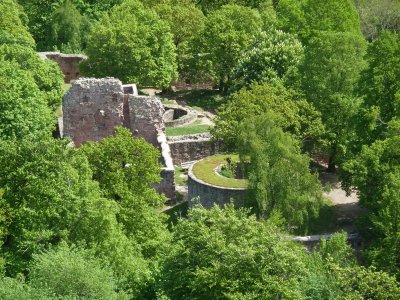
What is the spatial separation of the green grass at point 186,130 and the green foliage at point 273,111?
6.68m

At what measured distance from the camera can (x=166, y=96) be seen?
66750mm

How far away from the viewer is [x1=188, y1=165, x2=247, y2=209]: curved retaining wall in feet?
140

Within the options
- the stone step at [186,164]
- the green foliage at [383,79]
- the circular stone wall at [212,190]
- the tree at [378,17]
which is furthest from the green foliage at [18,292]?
the tree at [378,17]

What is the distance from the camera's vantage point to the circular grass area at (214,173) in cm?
4374

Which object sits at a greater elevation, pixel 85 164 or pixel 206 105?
pixel 85 164

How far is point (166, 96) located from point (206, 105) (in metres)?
3.94

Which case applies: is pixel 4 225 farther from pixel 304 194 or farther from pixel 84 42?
pixel 84 42

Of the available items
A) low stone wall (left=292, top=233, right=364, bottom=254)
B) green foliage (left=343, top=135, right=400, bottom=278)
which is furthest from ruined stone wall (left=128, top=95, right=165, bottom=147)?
low stone wall (left=292, top=233, right=364, bottom=254)

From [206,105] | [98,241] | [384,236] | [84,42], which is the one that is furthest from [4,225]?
[84,42]

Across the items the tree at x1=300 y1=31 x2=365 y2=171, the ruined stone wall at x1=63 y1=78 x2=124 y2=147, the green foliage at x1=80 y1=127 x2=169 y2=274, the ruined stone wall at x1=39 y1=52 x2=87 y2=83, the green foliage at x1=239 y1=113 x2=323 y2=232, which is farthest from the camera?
the ruined stone wall at x1=39 y1=52 x2=87 y2=83

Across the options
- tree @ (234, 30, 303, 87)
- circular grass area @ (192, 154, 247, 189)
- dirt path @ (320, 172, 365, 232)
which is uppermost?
tree @ (234, 30, 303, 87)

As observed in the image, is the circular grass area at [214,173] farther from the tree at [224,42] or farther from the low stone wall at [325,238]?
the tree at [224,42]

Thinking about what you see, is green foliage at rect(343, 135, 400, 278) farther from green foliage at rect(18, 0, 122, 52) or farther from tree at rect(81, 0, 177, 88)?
green foliage at rect(18, 0, 122, 52)

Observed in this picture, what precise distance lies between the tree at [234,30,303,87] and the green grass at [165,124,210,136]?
4486mm
